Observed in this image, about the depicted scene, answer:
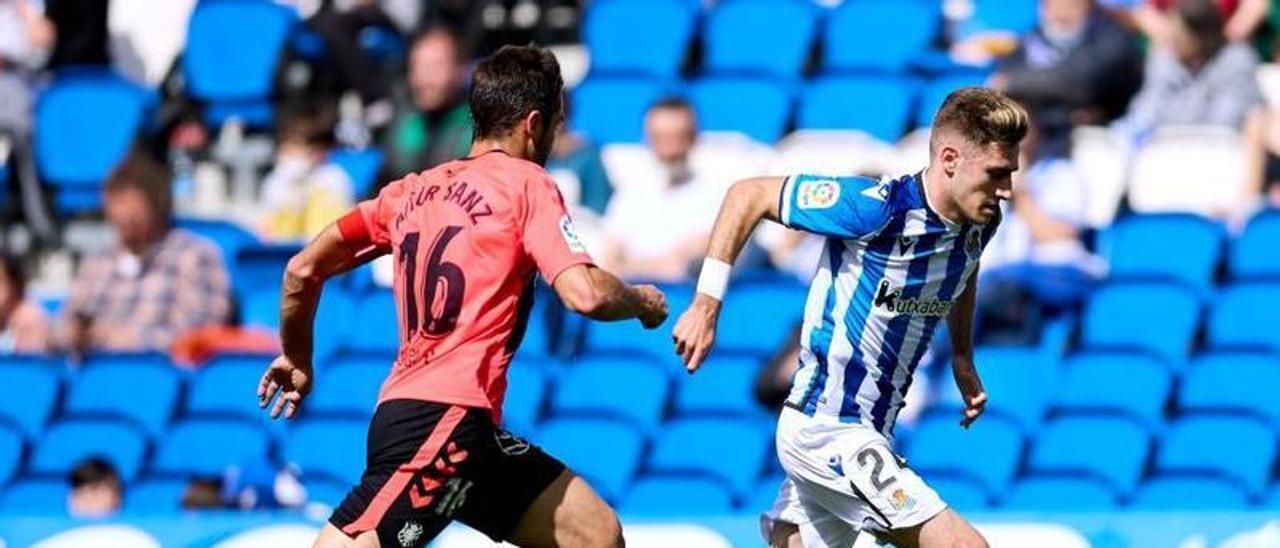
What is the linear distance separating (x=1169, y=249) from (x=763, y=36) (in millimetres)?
2859

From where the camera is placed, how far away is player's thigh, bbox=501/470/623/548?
23.4 ft

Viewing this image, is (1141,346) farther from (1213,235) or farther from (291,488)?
(291,488)

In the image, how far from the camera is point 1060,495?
1090cm

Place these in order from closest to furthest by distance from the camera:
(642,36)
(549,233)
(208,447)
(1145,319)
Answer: (549,233) → (1145,319) → (208,447) → (642,36)

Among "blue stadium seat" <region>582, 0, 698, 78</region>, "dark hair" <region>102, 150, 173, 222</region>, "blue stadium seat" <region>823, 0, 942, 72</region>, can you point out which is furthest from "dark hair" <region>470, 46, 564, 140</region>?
"blue stadium seat" <region>582, 0, 698, 78</region>

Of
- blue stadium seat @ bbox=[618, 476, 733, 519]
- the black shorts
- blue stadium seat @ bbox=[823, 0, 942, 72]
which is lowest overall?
the black shorts

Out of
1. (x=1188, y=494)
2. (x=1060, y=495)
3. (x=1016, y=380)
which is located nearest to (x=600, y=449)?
(x=1016, y=380)

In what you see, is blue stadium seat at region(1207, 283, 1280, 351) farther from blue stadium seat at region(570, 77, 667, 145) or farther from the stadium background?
blue stadium seat at region(570, 77, 667, 145)

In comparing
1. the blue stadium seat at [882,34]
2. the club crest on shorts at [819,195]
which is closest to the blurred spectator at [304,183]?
the blue stadium seat at [882,34]

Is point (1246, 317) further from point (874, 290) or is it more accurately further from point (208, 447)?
point (208, 447)

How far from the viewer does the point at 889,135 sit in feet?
42.9

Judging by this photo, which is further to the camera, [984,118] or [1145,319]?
[1145,319]

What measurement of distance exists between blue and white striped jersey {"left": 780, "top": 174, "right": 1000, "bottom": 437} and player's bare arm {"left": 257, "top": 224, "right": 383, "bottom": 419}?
52.2 inches

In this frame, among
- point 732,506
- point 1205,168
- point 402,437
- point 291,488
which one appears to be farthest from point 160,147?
point 402,437
